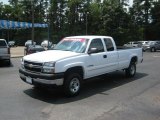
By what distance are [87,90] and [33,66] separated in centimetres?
217

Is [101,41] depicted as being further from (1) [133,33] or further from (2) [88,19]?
(2) [88,19]

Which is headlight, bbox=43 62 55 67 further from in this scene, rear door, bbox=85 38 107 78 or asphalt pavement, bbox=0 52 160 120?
rear door, bbox=85 38 107 78

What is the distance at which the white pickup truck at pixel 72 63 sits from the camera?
822 cm

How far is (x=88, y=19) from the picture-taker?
67.1 m

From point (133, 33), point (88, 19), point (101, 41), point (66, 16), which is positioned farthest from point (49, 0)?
point (101, 41)

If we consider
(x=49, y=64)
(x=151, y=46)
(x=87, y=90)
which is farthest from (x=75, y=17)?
(x=49, y=64)

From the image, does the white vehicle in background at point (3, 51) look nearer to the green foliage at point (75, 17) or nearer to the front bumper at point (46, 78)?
the front bumper at point (46, 78)

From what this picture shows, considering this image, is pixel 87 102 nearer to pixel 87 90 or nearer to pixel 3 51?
pixel 87 90

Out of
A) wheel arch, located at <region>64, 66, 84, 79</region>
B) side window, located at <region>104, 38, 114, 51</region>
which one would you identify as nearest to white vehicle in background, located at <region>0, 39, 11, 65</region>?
side window, located at <region>104, 38, 114, 51</region>

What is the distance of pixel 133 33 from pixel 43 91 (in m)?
43.8

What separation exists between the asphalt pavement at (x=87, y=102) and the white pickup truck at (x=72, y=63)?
0.52 meters

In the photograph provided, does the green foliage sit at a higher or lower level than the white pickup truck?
higher

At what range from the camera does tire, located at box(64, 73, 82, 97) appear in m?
8.45

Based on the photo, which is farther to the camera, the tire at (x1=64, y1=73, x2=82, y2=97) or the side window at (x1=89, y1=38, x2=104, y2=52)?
the side window at (x1=89, y1=38, x2=104, y2=52)
